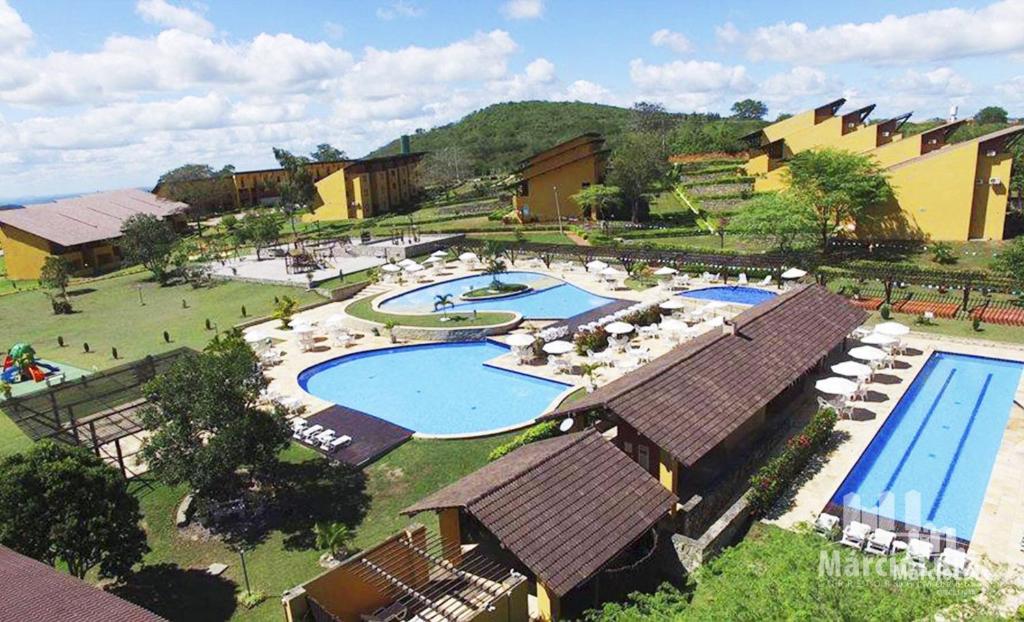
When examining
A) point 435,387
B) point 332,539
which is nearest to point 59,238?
point 435,387

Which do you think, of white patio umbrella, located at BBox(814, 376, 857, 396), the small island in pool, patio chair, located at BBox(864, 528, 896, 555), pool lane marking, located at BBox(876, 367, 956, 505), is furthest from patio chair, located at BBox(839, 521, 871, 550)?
the small island in pool

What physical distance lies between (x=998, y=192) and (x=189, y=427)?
46016mm

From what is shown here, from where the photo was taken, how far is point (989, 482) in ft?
54.8

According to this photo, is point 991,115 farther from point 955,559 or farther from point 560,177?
point 955,559

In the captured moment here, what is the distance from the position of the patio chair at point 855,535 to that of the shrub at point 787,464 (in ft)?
6.10

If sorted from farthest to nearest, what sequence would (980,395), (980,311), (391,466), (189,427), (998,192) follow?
(998,192) → (980,311) → (980,395) → (391,466) → (189,427)

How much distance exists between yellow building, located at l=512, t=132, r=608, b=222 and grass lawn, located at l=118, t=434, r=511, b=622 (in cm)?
4207

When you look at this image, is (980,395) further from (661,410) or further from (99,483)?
(99,483)

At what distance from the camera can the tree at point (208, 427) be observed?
15.6 m

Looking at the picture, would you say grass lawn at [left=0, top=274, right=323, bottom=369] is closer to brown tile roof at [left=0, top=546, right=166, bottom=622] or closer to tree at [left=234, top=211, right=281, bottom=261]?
tree at [left=234, top=211, right=281, bottom=261]

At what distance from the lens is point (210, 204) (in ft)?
290

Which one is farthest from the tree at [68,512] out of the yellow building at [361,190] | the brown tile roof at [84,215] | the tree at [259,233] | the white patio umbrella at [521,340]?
the yellow building at [361,190]

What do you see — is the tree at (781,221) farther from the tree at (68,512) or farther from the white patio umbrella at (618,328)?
the tree at (68,512)

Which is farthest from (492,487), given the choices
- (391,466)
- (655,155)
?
(655,155)
